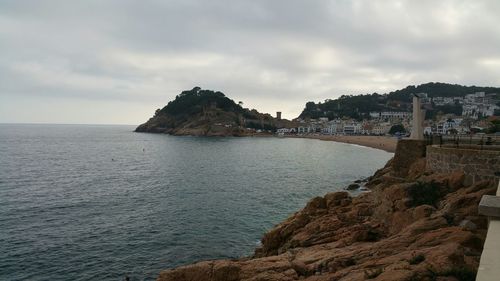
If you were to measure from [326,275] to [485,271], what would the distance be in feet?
22.2

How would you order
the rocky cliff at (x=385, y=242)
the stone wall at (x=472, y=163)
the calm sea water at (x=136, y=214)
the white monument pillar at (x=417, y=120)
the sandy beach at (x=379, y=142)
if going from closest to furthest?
the rocky cliff at (x=385, y=242)
the stone wall at (x=472, y=163)
the calm sea water at (x=136, y=214)
the white monument pillar at (x=417, y=120)
the sandy beach at (x=379, y=142)

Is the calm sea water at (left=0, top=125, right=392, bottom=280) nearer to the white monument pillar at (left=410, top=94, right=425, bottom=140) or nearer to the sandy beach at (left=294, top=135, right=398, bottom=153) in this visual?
the white monument pillar at (left=410, top=94, right=425, bottom=140)

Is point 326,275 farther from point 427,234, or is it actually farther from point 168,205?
point 168,205

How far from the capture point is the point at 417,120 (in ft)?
90.3

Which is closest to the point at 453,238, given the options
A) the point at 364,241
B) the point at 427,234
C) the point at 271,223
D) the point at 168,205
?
the point at 427,234

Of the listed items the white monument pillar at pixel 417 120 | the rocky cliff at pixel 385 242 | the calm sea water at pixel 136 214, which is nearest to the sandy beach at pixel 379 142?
the calm sea water at pixel 136 214

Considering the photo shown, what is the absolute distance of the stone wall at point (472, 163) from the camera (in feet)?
53.9

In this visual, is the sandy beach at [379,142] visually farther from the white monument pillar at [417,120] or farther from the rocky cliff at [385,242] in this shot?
the rocky cliff at [385,242]

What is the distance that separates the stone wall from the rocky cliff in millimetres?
556

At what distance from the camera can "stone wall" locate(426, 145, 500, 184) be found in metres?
16.4

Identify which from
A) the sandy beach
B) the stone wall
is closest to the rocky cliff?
the stone wall

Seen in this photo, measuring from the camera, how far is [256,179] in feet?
182

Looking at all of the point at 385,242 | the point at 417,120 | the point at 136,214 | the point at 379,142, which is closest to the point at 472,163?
the point at 385,242

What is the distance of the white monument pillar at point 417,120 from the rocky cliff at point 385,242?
8460 mm
